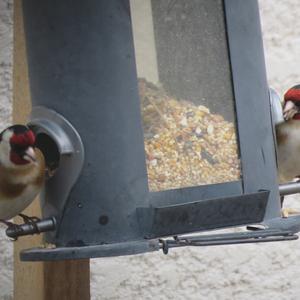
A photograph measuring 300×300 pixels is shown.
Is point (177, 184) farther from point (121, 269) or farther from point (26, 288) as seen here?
point (121, 269)

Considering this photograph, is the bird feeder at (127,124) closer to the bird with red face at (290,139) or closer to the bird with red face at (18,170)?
the bird with red face at (18,170)

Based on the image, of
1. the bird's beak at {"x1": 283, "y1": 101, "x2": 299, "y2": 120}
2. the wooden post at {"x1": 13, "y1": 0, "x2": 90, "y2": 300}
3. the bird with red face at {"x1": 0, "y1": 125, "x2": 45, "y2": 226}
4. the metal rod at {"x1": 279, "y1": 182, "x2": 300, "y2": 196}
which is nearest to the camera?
the bird with red face at {"x1": 0, "y1": 125, "x2": 45, "y2": 226}

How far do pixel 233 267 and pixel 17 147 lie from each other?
1.05 metres

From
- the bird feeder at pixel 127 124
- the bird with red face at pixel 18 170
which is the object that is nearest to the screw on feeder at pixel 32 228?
the bird feeder at pixel 127 124

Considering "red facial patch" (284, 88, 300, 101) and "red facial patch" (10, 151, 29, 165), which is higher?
"red facial patch" (284, 88, 300, 101)

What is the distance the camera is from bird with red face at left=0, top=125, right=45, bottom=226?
6.48 feet

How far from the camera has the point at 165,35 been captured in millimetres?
1964

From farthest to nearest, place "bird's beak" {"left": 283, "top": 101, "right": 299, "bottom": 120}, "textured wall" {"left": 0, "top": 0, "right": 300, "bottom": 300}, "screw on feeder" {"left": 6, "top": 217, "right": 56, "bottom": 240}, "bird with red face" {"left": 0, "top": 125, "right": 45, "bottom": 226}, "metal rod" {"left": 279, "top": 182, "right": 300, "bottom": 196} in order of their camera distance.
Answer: "textured wall" {"left": 0, "top": 0, "right": 300, "bottom": 300} < "bird's beak" {"left": 283, "top": 101, "right": 299, "bottom": 120} < "metal rod" {"left": 279, "top": 182, "right": 300, "bottom": 196} < "bird with red face" {"left": 0, "top": 125, "right": 45, "bottom": 226} < "screw on feeder" {"left": 6, "top": 217, "right": 56, "bottom": 240}

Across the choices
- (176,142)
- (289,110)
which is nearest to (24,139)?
(176,142)

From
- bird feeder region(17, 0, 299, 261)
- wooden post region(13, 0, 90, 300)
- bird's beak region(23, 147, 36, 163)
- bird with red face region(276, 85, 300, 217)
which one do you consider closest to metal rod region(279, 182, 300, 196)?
bird feeder region(17, 0, 299, 261)

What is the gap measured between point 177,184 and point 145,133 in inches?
4.7

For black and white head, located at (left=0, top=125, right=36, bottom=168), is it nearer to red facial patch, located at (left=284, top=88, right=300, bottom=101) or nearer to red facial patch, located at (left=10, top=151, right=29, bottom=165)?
red facial patch, located at (left=10, top=151, right=29, bottom=165)

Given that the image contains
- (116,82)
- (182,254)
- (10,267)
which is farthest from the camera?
(182,254)

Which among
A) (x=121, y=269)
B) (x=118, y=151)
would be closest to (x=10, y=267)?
(x=121, y=269)
